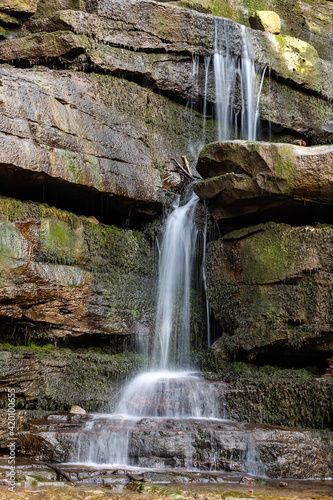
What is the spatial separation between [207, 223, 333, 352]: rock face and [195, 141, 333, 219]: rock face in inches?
19.2

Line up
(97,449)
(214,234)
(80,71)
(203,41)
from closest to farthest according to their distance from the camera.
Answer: (97,449), (214,234), (80,71), (203,41)

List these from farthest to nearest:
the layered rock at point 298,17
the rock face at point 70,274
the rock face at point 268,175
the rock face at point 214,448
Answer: the layered rock at point 298,17
the rock face at point 268,175
the rock face at point 70,274
the rock face at point 214,448

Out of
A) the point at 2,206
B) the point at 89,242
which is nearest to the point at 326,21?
the point at 89,242

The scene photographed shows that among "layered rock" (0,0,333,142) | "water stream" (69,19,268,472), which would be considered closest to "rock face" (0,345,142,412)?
"water stream" (69,19,268,472)

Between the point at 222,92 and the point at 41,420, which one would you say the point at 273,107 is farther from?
the point at 41,420

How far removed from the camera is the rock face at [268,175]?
8250 mm

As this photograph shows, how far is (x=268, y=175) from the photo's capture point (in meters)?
8.38

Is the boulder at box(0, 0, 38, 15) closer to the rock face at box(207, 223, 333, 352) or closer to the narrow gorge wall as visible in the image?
the narrow gorge wall

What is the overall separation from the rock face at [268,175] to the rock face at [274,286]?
49 cm

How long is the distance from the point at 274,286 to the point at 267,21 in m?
7.73

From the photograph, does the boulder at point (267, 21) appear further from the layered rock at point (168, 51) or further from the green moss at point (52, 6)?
the green moss at point (52, 6)

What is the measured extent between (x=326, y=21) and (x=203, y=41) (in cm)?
495

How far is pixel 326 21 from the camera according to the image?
47.5 feet

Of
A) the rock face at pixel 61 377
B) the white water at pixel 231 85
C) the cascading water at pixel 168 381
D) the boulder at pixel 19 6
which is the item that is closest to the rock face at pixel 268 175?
the cascading water at pixel 168 381
